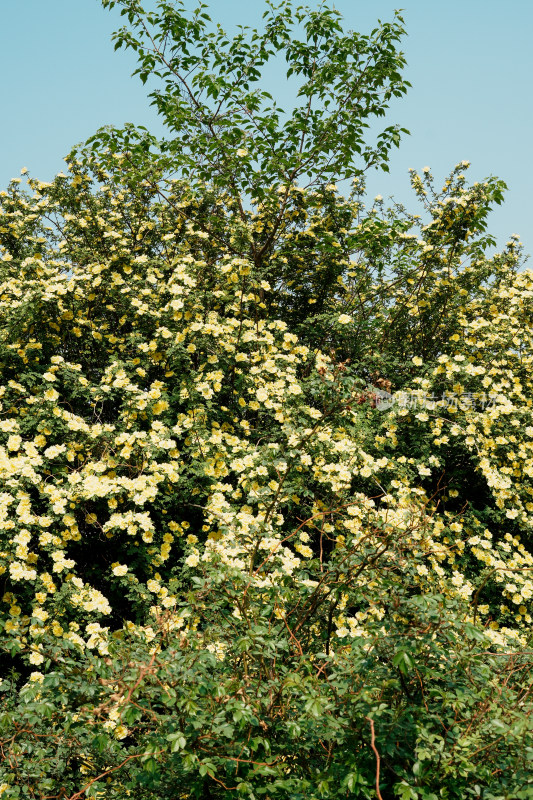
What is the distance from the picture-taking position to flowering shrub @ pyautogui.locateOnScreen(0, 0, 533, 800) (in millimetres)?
1808

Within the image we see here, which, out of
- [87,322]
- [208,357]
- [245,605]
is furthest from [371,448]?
[245,605]

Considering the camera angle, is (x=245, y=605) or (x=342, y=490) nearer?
(x=245, y=605)

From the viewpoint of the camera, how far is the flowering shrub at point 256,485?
5.93ft

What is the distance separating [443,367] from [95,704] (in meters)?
3.85

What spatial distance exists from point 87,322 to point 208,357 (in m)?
1.02

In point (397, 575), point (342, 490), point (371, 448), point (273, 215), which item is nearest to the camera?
point (397, 575)

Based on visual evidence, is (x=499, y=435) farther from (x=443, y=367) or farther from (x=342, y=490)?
(x=342, y=490)

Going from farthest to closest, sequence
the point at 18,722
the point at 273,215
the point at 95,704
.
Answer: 1. the point at 273,215
2. the point at 18,722
3. the point at 95,704

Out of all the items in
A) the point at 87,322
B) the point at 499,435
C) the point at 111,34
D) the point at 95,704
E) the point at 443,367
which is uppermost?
the point at 111,34

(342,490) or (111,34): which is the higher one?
(111,34)

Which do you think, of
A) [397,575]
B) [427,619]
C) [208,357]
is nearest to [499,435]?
[208,357]

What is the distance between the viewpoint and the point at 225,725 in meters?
1.67

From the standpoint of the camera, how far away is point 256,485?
3.74 meters

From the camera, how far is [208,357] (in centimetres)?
444
